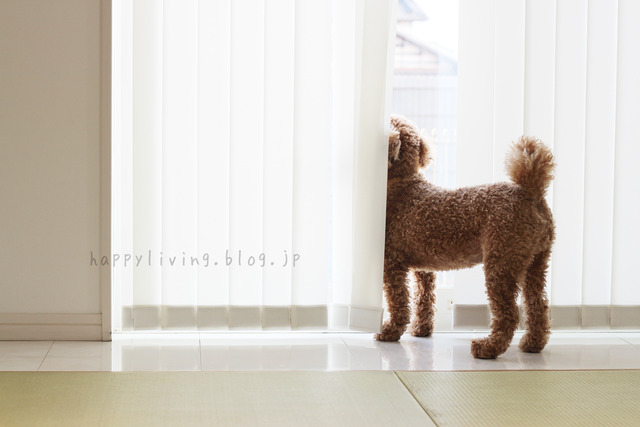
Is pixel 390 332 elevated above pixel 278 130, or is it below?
below

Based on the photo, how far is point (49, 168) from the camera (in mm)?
2229

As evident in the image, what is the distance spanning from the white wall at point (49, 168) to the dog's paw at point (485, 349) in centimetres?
113

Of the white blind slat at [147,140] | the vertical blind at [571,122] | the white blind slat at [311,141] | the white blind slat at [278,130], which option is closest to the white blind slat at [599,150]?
the vertical blind at [571,122]

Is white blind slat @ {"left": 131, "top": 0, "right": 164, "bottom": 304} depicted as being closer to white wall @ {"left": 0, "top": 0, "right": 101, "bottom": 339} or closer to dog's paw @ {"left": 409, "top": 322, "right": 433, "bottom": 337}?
white wall @ {"left": 0, "top": 0, "right": 101, "bottom": 339}

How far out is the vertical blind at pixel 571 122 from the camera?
235 cm

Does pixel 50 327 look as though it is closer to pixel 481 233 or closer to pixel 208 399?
pixel 208 399

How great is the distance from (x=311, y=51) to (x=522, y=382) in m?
1.15

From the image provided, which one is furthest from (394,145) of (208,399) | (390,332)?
(208,399)

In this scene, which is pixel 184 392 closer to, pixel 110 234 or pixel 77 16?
pixel 110 234

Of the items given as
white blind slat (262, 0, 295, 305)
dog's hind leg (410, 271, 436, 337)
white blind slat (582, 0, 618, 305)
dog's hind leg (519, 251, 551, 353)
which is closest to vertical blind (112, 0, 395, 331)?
white blind slat (262, 0, 295, 305)

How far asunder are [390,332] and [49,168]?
1.15m

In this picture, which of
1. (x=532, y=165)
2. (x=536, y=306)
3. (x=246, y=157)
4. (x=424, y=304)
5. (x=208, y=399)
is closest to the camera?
(x=208, y=399)

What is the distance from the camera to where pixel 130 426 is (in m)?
1.49

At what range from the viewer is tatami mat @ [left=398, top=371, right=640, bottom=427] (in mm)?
1571
